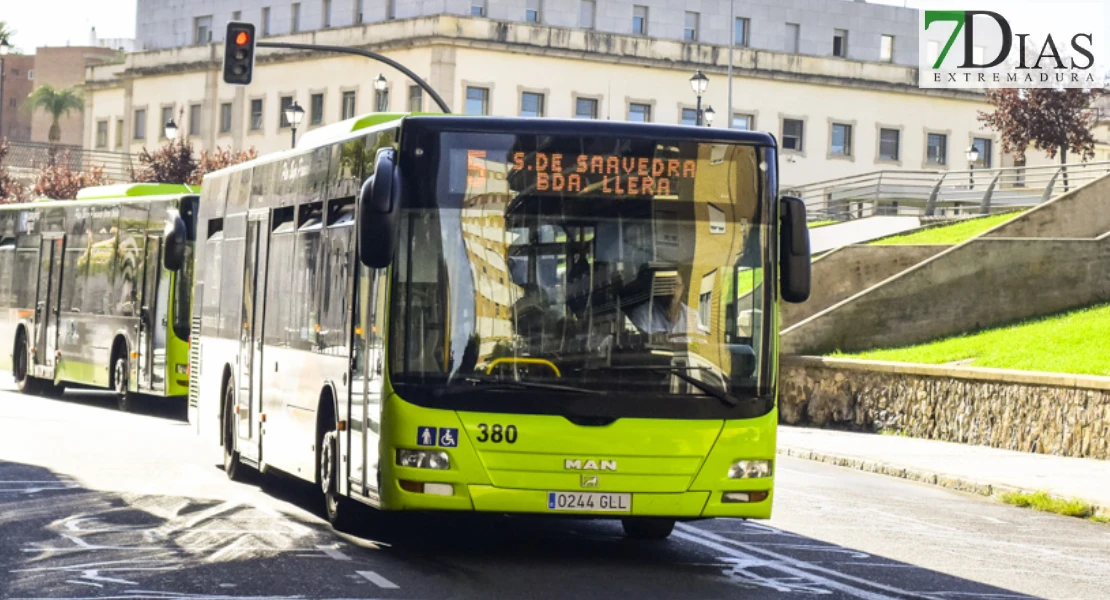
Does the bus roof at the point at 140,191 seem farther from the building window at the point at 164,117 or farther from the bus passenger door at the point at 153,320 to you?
the building window at the point at 164,117

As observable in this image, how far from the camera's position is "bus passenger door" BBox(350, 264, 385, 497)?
12773 millimetres

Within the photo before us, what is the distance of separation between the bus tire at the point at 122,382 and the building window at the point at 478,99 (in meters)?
45.9

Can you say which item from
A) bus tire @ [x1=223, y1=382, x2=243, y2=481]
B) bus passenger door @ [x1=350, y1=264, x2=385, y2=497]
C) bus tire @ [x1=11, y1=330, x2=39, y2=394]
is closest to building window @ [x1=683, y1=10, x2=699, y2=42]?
bus tire @ [x1=11, y1=330, x2=39, y2=394]

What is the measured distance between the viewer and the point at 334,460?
14133 mm

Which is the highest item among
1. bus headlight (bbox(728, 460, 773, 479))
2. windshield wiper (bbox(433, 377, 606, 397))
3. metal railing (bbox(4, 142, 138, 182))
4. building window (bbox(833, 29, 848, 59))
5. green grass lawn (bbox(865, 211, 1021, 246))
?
building window (bbox(833, 29, 848, 59))

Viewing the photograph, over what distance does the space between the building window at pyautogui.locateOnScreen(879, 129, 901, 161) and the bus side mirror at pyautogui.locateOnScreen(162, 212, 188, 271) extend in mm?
61503

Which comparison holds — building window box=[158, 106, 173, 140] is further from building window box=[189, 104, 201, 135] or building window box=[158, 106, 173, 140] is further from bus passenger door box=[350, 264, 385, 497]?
bus passenger door box=[350, 264, 385, 497]

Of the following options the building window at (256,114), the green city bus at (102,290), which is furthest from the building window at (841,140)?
the green city bus at (102,290)

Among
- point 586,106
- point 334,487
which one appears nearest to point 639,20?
point 586,106

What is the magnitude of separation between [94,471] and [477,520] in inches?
176

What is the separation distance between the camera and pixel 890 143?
276 feet

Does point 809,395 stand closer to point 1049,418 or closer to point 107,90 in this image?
point 1049,418

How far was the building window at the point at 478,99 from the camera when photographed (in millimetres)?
74375

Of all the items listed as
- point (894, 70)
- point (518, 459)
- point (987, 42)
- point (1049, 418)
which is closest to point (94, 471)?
point (518, 459)
